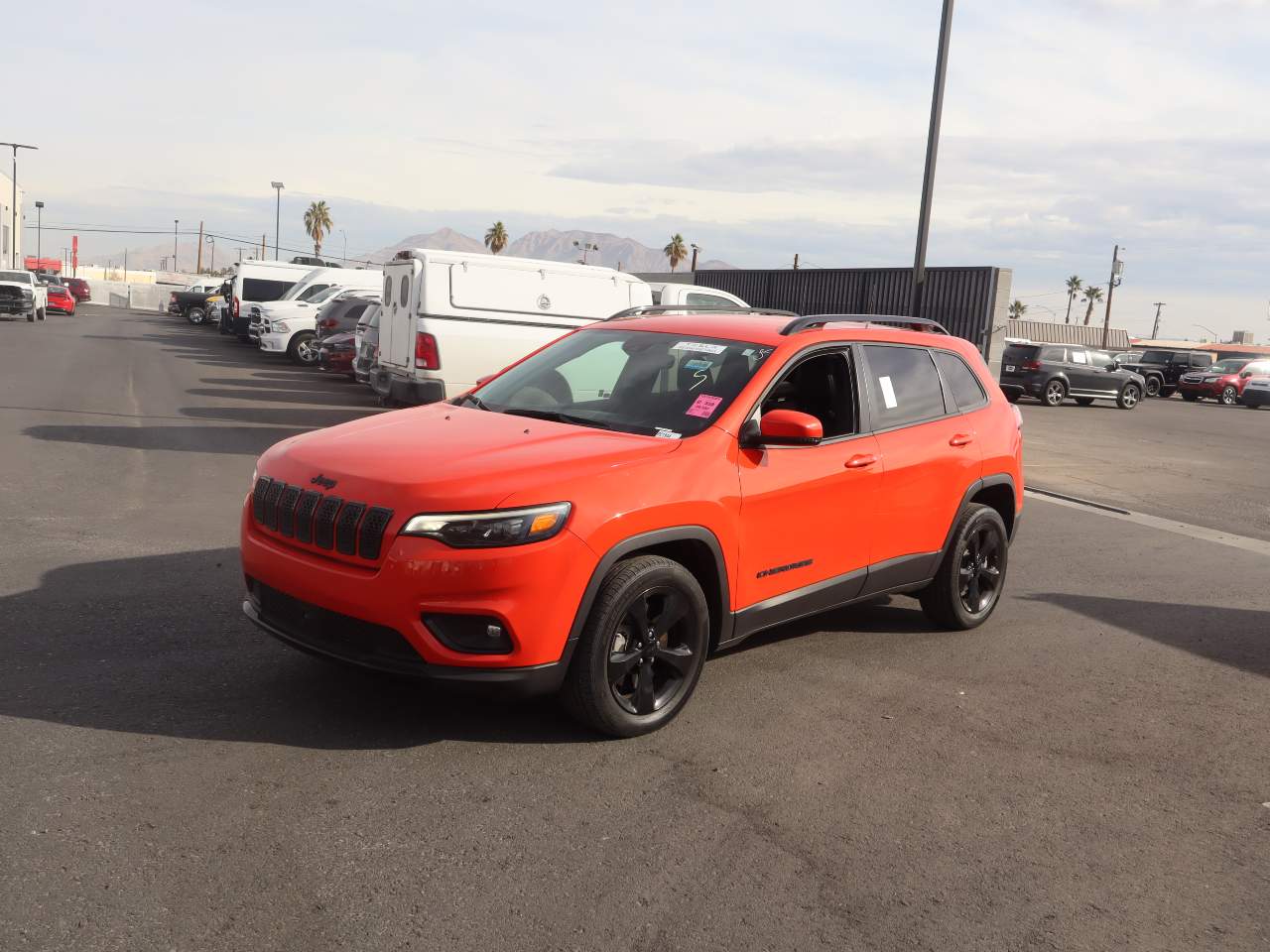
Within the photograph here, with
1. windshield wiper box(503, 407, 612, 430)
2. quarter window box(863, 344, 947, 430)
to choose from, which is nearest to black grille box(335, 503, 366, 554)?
windshield wiper box(503, 407, 612, 430)

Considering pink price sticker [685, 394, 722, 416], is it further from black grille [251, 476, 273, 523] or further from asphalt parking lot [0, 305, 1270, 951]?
black grille [251, 476, 273, 523]

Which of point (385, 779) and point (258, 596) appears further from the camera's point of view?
point (258, 596)

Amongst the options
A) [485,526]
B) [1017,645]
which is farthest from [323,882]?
[1017,645]

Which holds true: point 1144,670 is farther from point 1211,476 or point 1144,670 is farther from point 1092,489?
point 1211,476

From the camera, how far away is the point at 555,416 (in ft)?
16.7

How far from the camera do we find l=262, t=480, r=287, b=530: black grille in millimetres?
4441

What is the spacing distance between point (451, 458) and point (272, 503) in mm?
770

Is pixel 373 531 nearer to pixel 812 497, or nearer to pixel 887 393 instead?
pixel 812 497

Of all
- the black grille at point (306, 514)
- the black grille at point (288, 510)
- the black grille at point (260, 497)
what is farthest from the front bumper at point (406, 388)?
the black grille at point (306, 514)

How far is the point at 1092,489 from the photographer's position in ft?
43.3

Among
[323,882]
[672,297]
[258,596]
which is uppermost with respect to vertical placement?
[672,297]

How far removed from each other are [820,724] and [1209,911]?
1.70 meters

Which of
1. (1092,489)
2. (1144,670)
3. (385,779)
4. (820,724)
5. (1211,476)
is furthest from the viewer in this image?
(1211,476)

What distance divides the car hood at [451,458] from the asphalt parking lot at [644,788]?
3.19 ft
